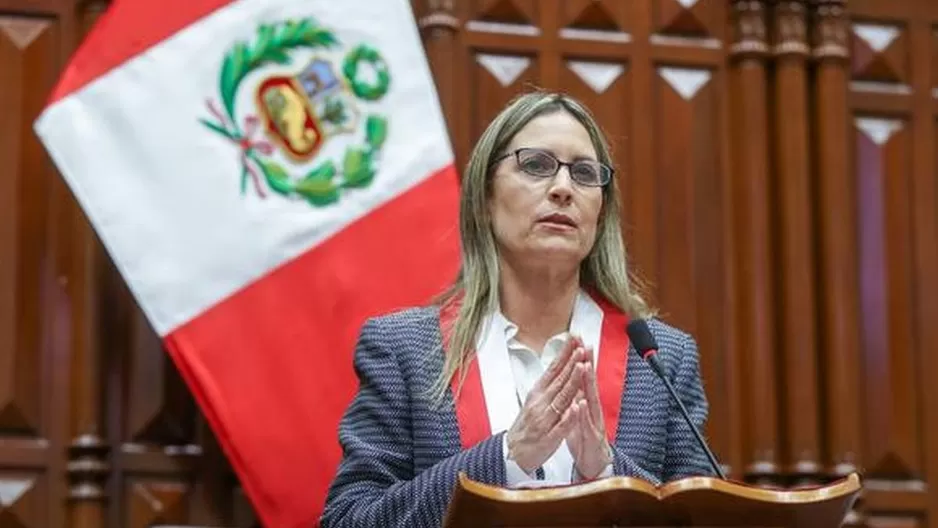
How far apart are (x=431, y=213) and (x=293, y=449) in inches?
22.8

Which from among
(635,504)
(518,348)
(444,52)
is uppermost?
(444,52)

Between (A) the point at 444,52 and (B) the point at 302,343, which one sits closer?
(B) the point at 302,343

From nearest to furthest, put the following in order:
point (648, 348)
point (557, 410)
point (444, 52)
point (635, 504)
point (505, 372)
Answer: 1. point (635, 504)
2. point (557, 410)
3. point (648, 348)
4. point (505, 372)
5. point (444, 52)

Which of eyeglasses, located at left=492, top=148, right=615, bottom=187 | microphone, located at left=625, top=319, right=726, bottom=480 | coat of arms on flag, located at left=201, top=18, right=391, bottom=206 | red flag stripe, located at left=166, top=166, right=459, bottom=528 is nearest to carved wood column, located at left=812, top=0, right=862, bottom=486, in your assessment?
red flag stripe, located at left=166, top=166, right=459, bottom=528

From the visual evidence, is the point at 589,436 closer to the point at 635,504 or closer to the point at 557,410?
the point at 557,410

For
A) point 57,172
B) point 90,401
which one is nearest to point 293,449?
point 90,401

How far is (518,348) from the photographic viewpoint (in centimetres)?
283

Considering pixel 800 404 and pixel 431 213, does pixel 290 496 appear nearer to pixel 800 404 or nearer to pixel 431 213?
pixel 431 213

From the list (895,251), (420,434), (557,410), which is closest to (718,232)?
(895,251)

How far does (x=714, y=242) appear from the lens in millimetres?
4184

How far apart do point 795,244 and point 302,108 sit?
120 centimetres

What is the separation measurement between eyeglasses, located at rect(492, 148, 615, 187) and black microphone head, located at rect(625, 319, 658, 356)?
30 centimetres

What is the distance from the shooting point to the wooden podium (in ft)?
7.21

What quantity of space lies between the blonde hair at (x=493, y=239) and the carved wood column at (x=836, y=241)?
4.31 feet
